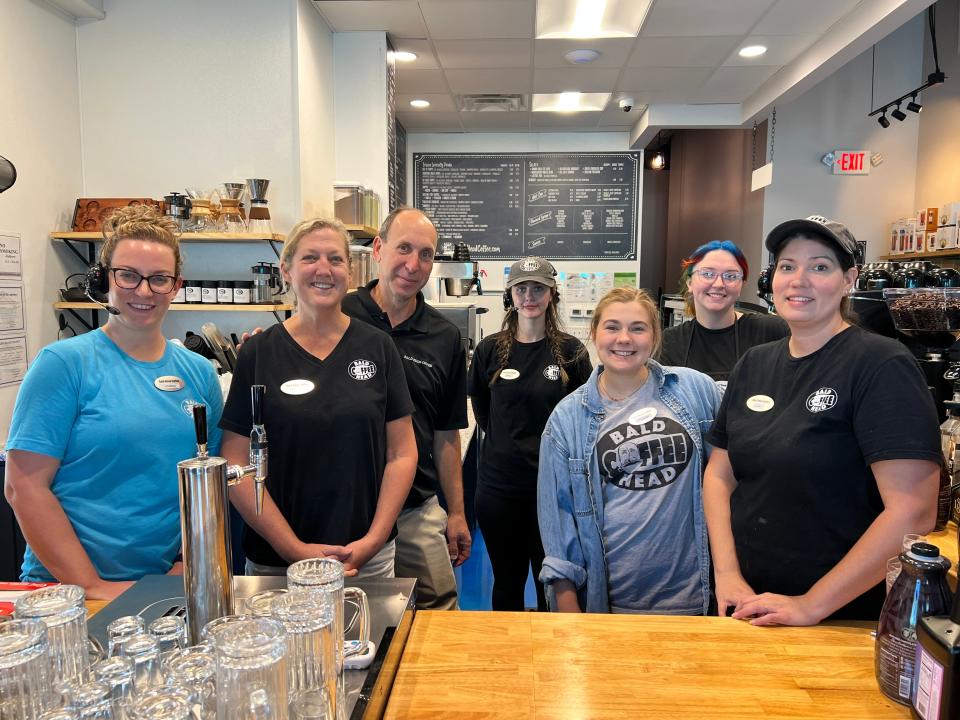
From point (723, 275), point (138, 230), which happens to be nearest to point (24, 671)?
point (138, 230)

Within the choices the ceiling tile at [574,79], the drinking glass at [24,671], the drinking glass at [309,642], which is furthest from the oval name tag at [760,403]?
the ceiling tile at [574,79]

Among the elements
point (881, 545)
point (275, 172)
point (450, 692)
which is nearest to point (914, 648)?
point (881, 545)

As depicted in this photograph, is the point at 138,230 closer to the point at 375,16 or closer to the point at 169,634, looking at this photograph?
the point at 169,634

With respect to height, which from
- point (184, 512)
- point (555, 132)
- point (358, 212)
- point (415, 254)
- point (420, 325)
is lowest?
point (184, 512)

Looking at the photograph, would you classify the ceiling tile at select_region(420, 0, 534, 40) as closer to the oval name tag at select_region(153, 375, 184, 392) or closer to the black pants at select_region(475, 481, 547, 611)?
the black pants at select_region(475, 481, 547, 611)

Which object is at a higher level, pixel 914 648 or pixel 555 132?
pixel 555 132

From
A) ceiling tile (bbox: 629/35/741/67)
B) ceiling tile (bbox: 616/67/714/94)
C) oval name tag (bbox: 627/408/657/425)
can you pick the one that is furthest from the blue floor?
ceiling tile (bbox: 616/67/714/94)

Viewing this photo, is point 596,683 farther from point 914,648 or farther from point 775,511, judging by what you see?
point 775,511

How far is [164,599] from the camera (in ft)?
3.98

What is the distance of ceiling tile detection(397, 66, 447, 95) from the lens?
4.68m

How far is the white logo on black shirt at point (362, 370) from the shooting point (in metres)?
1.67

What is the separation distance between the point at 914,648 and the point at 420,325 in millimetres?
1510

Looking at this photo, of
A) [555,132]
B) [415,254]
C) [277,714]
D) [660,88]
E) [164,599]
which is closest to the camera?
[277,714]

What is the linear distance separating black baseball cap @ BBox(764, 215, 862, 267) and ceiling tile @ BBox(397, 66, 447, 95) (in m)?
3.75
